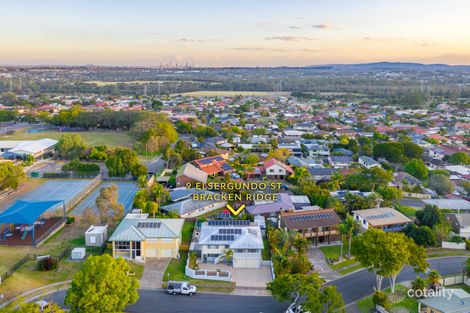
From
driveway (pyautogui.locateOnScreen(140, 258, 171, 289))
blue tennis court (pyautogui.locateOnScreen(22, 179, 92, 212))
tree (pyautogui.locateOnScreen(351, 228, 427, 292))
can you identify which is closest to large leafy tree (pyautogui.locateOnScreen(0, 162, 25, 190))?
blue tennis court (pyautogui.locateOnScreen(22, 179, 92, 212))

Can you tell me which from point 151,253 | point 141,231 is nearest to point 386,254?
point 151,253

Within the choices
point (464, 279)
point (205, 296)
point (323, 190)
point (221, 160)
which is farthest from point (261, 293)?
point (221, 160)

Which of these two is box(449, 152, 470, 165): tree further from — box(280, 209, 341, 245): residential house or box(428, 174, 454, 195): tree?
box(280, 209, 341, 245): residential house

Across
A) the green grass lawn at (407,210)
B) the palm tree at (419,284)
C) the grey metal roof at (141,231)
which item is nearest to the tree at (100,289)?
the grey metal roof at (141,231)

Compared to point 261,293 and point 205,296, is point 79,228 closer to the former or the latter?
point 205,296

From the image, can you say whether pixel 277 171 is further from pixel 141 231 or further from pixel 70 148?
pixel 70 148

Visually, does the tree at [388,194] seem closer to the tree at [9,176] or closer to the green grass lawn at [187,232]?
the green grass lawn at [187,232]
